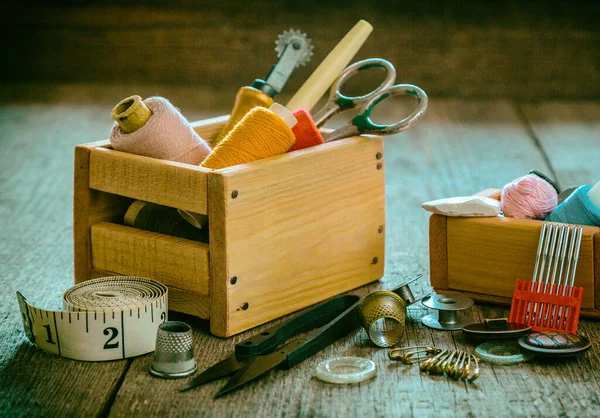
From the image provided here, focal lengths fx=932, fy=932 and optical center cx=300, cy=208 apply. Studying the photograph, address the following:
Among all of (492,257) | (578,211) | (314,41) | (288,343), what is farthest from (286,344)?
(314,41)

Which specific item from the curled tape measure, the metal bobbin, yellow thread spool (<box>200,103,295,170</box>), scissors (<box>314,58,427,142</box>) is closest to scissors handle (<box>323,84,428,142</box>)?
scissors (<box>314,58,427,142</box>)

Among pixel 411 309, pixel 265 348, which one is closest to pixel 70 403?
pixel 265 348

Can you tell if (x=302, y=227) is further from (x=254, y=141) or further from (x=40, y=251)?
A: (x=40, y=251)

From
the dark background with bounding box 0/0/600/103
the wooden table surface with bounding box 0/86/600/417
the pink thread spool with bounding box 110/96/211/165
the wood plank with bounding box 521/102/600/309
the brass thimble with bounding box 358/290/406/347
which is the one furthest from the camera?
the dark background with bounding box 0/0/600/103

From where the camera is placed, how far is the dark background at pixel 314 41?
10.1ft

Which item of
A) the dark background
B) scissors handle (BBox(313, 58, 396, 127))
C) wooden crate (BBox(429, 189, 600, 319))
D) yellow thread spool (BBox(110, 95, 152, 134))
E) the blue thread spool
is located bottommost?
wooden crate (BBox(429, 189, 600, 319))

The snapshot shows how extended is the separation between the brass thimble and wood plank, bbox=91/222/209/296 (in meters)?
0.21

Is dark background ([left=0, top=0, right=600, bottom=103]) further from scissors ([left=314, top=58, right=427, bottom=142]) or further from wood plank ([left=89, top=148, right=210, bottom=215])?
wood plank ([left=89, top=148, right=210, bottom=215])

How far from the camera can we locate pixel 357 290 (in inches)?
55.0

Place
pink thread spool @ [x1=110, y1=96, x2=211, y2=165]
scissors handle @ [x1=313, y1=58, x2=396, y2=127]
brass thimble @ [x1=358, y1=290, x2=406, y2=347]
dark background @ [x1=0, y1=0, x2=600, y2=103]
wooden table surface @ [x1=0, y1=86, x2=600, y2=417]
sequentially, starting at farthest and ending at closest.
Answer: dark background @ [x1=0, y1=0, x2=600, y2=103] → scissors handle @ [x1=313, y1=58, x2=396, y2=127] → pink thread spool @ [x1=110, y1=96, x2=211, y2=165] → brass thimble @ [x1=358, y1=290, x2=406, y2=347] → wooden table surface @ [x1=0, y1=86, x2=600, y2=417]

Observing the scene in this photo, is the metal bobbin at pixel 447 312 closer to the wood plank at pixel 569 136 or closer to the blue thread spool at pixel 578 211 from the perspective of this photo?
the blue thread spool at pixel 578 211

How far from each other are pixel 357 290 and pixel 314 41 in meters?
→ 1.81

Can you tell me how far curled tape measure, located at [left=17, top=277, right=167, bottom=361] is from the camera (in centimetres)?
110

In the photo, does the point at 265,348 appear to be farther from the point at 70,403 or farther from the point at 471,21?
the point at 471,21
